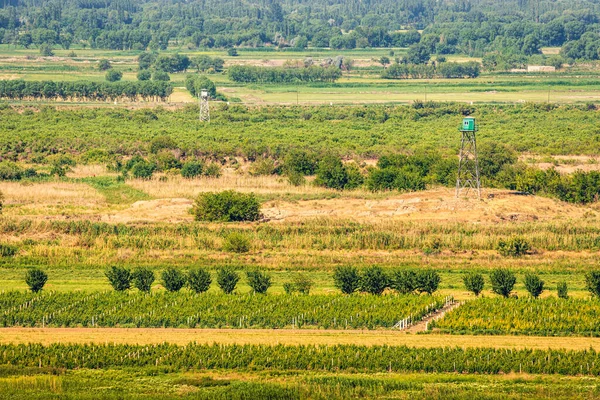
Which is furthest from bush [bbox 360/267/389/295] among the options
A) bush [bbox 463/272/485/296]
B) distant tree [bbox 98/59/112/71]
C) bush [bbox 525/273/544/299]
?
distant tree [bbox 98/59/112/71]

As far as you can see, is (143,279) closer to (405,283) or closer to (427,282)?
(405,283)

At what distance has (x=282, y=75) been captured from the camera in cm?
16750

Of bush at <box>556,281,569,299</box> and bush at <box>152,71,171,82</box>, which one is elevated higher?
bush at <box>556,281,569,299</box>

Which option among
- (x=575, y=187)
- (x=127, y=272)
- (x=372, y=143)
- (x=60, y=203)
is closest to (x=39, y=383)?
(x=127, y=272)

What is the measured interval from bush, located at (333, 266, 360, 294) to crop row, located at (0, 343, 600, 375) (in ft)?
31.3

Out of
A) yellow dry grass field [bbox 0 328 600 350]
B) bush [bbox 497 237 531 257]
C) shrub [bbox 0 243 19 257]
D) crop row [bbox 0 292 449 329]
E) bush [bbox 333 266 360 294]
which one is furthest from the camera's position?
shrub [bbox 0 243 19 257]

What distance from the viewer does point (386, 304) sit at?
1960 inches

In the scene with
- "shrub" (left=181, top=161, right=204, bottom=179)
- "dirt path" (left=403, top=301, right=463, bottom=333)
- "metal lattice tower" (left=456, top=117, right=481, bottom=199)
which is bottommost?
"shrub" (left=181, top=161, right=204, bottom=179)

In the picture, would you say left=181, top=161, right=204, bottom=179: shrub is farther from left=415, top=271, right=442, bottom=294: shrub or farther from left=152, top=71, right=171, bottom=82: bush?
left=152, top=71, right=171, bottom=82: bush

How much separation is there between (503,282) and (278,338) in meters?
12.4

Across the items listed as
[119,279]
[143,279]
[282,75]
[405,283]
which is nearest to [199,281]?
[143,279]

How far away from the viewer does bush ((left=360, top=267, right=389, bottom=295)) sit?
5247cm

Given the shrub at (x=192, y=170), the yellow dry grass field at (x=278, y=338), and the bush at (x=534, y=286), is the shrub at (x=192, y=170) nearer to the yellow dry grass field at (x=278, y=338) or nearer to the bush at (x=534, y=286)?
the bush at (x=534, y=286)

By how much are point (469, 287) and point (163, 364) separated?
17035 millimetres
